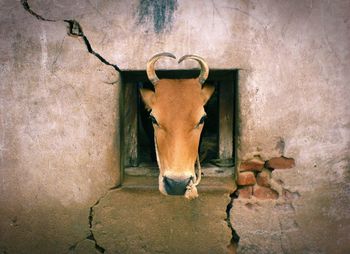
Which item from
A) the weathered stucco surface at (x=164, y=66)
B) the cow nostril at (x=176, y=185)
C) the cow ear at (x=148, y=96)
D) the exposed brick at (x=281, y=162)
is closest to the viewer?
the cow nostril at (x=176, y=185)

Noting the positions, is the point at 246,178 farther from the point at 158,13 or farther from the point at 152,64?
the point at 158,13

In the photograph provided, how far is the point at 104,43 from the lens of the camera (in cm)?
355

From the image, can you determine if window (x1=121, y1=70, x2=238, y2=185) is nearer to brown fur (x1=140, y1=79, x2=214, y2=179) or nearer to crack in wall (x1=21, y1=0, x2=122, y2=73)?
crack in wall (x1=21, y1=0, x2=122, y2=73)

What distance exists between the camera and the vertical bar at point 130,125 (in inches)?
155

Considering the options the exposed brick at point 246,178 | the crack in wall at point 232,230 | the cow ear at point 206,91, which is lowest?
the crack in wall at point 232,230

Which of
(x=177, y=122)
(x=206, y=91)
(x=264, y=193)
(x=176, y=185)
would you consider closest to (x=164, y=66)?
(x=206, y=91)

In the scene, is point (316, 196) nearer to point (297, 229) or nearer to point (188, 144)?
point (297, 229)

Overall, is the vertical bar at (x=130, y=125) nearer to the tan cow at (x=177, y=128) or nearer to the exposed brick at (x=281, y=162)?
the tan cow at (x=177, y=128)

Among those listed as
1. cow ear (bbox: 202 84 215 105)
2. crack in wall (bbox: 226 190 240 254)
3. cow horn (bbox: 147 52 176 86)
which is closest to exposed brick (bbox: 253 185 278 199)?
crack in wall (bbox: 226 190 240 254)

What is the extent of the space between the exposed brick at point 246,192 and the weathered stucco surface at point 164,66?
2.5 inches

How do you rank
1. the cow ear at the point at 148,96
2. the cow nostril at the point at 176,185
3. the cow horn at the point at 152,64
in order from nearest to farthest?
1. the cow nostril at the point at 176,185
2. the cow horn at the point at 152,64
3. the cow ear at the point at 148,96

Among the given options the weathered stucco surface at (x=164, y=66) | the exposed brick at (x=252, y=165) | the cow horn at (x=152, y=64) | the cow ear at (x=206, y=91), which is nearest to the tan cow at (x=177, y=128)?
the cow horn at (x=152, y=64)

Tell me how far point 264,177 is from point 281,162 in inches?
8.3

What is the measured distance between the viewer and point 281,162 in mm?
3607
